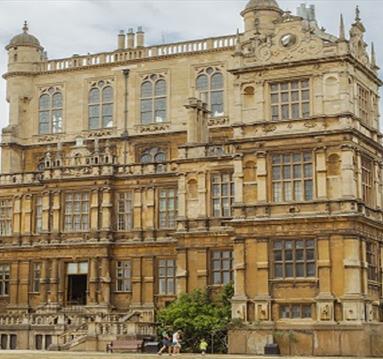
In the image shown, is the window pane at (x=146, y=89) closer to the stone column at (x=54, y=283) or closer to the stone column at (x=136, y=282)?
the stone column at (x=136, y=282)

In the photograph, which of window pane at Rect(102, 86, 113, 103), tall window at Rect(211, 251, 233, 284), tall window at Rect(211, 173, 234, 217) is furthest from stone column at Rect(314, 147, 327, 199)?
window pane at Rect(102, 86, 113, 103)

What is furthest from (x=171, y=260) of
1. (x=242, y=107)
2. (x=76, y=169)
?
(x=242, y=107)

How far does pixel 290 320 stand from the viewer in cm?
4509

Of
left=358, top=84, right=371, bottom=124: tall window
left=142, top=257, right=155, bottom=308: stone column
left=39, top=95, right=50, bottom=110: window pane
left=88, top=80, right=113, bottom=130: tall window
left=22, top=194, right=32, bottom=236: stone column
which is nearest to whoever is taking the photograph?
left=358, top=84, right=371, bottom=124: tall window

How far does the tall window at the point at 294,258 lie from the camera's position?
4531 cm

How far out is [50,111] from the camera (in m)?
68.6

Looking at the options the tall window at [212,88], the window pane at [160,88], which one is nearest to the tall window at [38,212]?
the window pane at [160,88]

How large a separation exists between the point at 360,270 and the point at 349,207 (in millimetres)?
3128

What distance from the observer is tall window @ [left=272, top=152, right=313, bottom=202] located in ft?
151

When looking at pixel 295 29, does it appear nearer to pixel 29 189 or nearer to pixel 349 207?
pixel 349 207

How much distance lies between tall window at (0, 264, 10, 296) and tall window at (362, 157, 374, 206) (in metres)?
25.3

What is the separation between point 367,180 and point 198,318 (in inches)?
456

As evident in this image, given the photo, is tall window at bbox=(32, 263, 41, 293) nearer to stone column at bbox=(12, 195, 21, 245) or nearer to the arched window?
stone column at bbox=(12, 195, 21, 245)

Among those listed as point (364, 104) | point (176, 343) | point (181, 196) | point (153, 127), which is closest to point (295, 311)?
point (176, 343)
